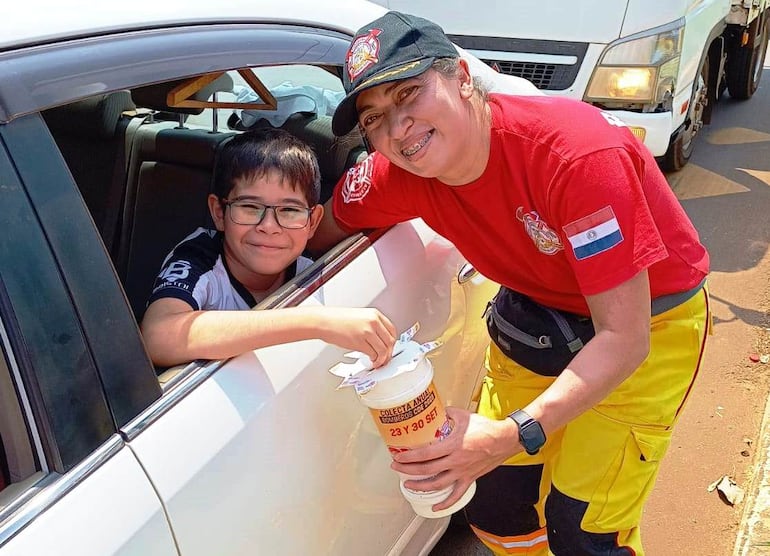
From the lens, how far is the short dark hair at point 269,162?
1896 millimetres

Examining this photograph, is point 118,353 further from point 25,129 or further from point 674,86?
point 674,86

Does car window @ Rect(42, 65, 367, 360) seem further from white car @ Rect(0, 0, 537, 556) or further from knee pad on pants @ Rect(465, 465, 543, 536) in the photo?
knee pad on pants @ Rect(465, 465, 543, 536)

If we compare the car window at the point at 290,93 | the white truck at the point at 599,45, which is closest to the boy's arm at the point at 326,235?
the car window at the point at 290,93

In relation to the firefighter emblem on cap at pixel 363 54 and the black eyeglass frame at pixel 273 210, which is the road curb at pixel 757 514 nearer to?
the black eyeglass frame at pixel 273 210

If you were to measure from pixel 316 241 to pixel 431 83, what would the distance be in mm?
608

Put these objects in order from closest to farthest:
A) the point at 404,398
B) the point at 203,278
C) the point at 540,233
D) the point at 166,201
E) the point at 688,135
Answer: the point at 404,398, the point at 540,233, the point at 203,278, the point at 166,201, the point at 688,135

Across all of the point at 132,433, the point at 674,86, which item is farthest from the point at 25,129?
the point at 674,86

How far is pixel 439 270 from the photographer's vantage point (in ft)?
6.59

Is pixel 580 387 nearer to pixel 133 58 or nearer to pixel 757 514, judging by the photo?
pixel 133 58

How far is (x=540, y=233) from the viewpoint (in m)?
1.66

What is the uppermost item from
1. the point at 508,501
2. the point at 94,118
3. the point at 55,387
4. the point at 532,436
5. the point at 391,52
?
the point at 391,52

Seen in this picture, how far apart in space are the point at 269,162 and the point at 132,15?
1.95 feet

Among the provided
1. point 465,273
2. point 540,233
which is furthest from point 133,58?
point 465,273

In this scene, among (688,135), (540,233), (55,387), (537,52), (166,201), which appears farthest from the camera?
(688,135)
